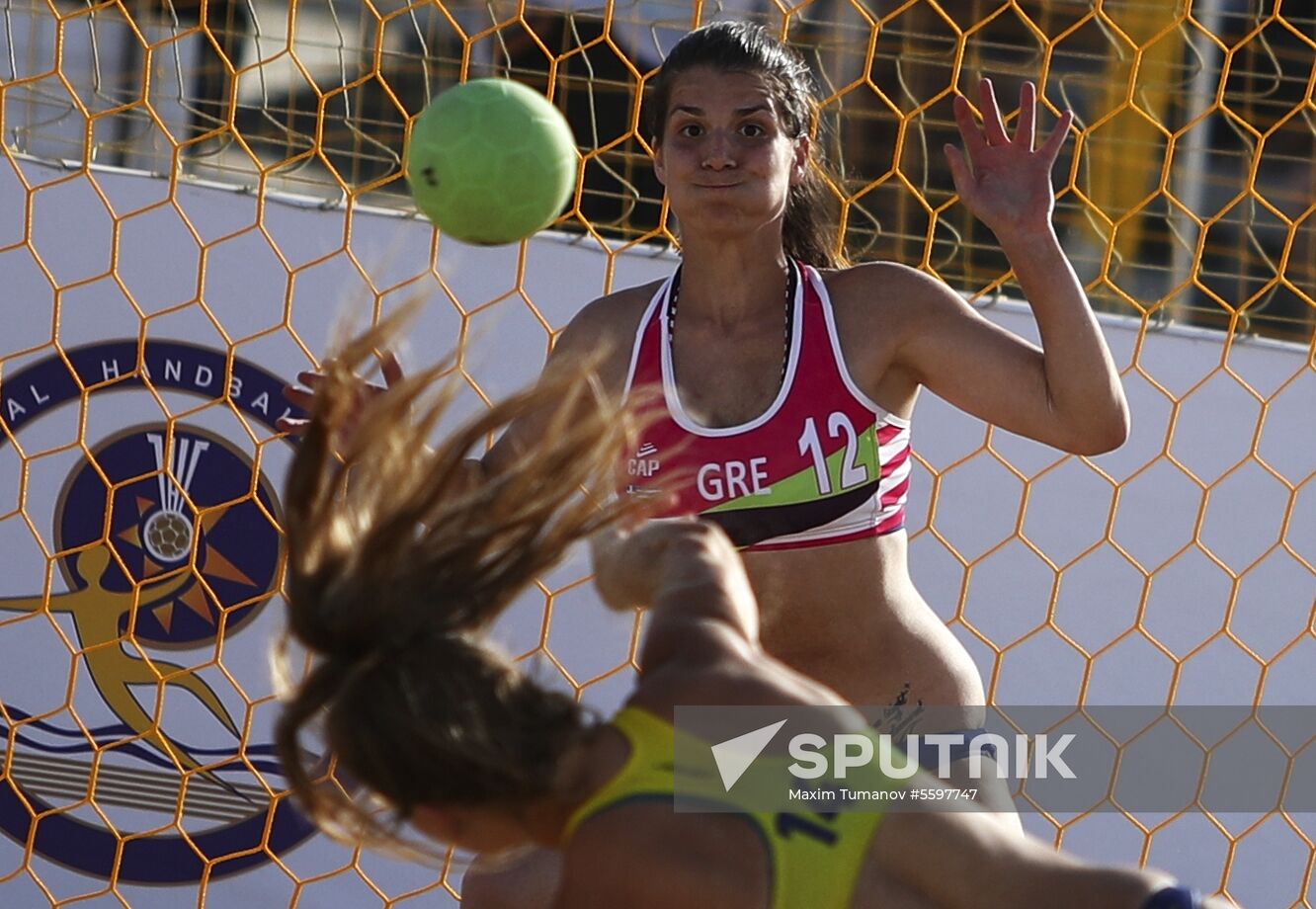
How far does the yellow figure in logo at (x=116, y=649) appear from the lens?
305 centimetres

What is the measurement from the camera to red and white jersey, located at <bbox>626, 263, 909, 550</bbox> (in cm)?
216

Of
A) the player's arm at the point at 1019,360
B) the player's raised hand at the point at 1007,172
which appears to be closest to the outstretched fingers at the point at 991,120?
the player's raised hand at the point at 1007,172

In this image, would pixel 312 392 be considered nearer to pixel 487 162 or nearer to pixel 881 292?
pixel 487 162

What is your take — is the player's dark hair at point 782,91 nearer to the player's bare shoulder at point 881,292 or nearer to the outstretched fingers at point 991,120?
the player's bare shoulder at point 881,292

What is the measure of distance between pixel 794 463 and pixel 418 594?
856mm

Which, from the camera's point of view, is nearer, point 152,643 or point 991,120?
point 991,120

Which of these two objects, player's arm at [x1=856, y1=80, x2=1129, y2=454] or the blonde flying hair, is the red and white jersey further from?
the blonde flying hair

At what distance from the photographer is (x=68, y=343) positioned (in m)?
3.03

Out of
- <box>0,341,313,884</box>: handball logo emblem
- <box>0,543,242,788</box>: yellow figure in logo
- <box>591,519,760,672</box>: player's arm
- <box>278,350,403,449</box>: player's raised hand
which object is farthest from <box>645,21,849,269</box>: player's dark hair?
<box>0,543,242,788</box>: yellow figure in logo

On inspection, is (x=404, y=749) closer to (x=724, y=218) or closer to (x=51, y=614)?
(x=724, y=218)

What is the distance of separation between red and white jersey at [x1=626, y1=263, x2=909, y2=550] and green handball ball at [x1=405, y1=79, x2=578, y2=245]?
0.30 metres

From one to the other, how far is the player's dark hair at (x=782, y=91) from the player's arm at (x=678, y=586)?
75 centimetres

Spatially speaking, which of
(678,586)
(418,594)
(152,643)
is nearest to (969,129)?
(678,586)

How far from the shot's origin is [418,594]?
1.41 meters
